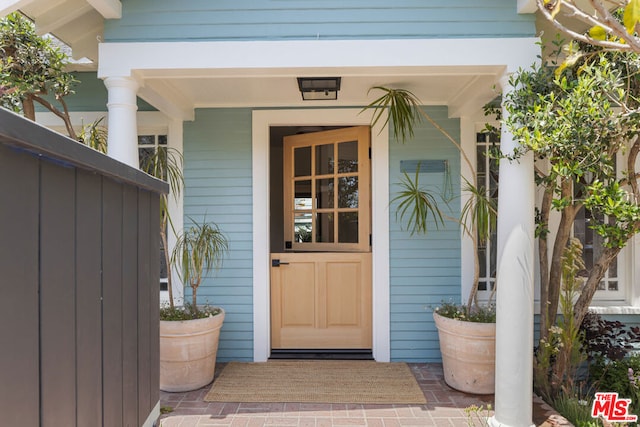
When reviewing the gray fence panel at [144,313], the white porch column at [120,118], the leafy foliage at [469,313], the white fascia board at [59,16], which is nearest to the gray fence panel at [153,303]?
the gray fence panel at [144,313]

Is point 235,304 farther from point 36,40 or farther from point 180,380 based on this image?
point 36,40

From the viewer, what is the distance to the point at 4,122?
59 centimetres

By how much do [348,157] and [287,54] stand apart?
5.46 ft

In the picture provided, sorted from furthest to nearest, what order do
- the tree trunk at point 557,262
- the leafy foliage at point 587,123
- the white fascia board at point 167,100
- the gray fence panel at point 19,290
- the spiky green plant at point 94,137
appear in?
the spiky green plant at point 94,137 → the white fascia board at point 167,100 → the tree trunk at point 557,262 → the leafy foliage at point 587,123 → the gray fence panel at point 19,290

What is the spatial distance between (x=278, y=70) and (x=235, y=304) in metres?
2.20

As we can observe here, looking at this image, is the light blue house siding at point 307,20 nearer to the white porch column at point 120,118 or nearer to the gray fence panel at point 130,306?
the white porch column at point 120,118

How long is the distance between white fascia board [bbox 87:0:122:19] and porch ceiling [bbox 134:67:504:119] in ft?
1.24

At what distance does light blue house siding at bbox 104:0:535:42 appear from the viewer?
106 inches

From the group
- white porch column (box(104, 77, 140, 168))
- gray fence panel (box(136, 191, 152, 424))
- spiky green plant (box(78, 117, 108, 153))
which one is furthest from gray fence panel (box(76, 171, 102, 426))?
spiky green plant (box(78, 117, 108, 153))

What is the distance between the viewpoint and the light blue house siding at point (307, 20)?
2.70 meters

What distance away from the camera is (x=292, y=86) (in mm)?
3500

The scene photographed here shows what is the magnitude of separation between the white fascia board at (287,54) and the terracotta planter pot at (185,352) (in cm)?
186

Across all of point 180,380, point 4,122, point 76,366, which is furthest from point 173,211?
point 4,122

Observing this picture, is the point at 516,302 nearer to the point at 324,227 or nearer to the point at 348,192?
the point at 348,192
